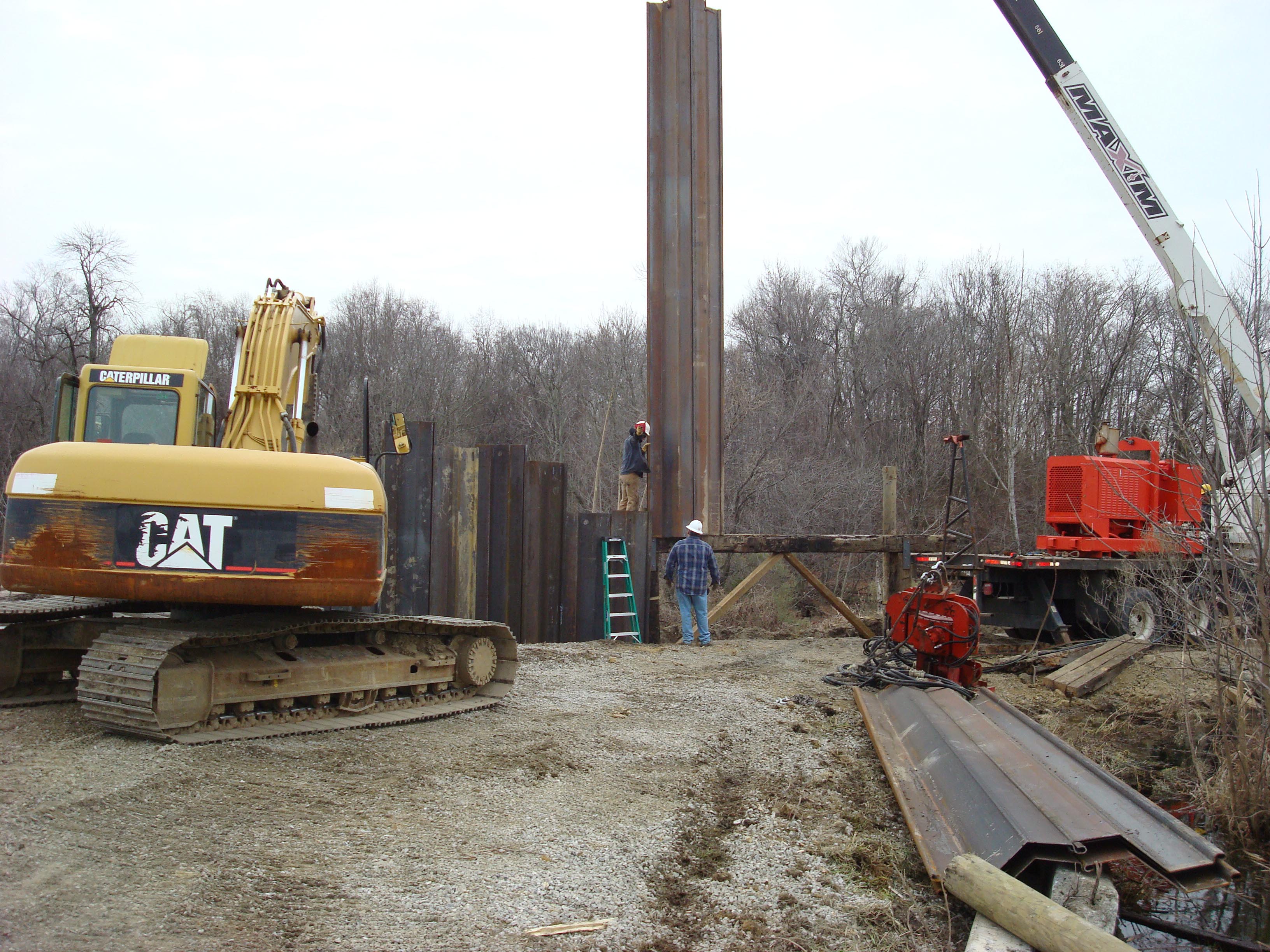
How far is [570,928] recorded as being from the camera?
12.2 ft

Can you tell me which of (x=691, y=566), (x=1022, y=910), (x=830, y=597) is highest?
(x=691, y=566)

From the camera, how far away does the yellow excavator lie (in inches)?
218

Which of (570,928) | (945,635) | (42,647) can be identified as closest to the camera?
(570,928)

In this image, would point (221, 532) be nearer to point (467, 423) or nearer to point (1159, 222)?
point (1159, 222)

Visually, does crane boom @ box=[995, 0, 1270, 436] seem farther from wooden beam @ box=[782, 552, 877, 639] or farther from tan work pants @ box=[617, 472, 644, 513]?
tan work pants @ box=[617, 472, 644, 513]

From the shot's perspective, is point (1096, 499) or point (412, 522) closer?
point (412, 522)

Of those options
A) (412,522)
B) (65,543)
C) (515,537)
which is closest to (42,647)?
(65,543)

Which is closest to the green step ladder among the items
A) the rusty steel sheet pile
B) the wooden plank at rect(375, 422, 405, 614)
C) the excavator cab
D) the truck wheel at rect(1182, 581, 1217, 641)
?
the wooden plank at rect(375, 422, 405, 614)

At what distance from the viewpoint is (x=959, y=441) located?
9.38 meters

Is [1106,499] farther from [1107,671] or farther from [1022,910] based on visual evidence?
[1022,910]

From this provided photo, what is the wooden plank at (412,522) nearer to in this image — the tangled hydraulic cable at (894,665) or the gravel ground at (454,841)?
the gravel ground at (454,841)

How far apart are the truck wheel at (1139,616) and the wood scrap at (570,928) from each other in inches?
425

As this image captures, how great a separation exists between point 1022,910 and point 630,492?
372 inches

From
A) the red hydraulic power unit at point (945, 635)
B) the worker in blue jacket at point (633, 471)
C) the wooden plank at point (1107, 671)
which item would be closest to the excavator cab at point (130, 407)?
the red hydraulic power unit at point (945, 635)
